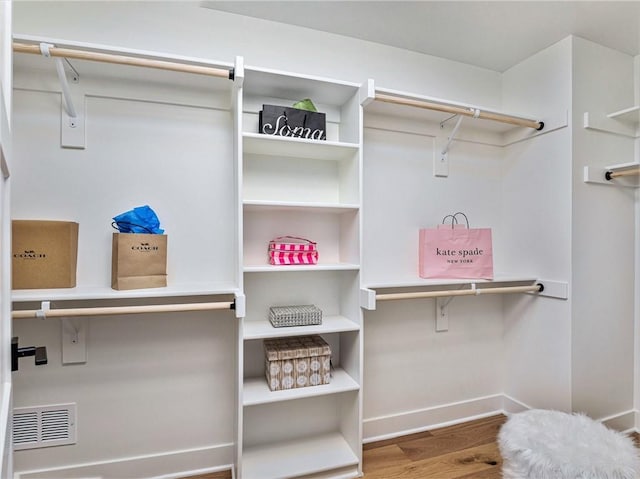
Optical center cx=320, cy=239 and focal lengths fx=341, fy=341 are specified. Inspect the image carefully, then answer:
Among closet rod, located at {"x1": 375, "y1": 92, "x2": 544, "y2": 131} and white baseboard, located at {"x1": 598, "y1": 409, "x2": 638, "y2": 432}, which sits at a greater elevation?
closet rod, located at {"x1": 375, "y1": 92, "x2": 544, "y2": 131}

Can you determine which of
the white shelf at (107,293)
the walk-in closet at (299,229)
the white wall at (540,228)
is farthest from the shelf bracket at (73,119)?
the white wall at (540,228)

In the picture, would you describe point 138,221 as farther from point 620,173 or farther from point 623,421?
point 623,421

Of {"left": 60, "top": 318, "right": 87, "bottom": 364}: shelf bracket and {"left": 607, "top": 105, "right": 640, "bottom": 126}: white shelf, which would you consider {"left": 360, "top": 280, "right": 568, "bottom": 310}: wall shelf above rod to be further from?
{"left": 60, "top": 318, "right": 87, "bottom": 364}: shelf bracket

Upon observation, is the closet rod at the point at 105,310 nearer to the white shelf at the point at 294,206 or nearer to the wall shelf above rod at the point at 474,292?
the white shelf at the point at 294,206

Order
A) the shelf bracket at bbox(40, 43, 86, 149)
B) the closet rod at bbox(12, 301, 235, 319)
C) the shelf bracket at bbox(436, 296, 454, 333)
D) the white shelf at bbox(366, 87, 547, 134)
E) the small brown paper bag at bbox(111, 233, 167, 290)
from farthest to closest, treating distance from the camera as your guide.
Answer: the shelf bracket at bbox(436, 296, 454, 333), the white shelf at bbox(366, 87, 547, 134), the shelf bracket at bbox(40, 43, 86, 149), the small brown paper bag at bbox(111, 233, 167, 290), the closet rod at bbox(12, 301, 235, 319)

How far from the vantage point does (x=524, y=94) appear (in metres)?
2.15

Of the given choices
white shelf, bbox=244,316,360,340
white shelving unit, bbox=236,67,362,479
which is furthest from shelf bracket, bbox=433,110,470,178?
white shelf, bbox=244,316,360,340

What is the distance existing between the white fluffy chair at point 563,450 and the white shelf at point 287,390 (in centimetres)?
71

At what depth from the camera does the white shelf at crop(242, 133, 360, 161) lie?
61.5 inches

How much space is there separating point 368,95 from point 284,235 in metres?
0.81

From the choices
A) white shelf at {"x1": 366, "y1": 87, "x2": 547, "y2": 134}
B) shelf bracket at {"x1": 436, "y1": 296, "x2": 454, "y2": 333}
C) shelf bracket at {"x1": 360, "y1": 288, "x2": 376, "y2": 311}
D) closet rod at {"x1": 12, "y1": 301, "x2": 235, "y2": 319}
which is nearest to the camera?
closet rod at {"x1": 12, "y1": 301, "x2": 235, "y2": 319}

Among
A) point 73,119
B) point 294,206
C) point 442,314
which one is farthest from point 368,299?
point 73,119

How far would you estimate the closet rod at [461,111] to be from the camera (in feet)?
5.59

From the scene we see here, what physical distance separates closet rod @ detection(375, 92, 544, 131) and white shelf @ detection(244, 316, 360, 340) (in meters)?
1.13
